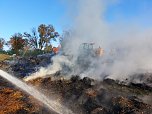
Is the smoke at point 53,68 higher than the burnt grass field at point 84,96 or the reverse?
higher

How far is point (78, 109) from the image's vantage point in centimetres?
2369

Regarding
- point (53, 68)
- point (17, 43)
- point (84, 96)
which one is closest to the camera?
point (84, 96)

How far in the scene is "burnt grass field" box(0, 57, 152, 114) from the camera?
910 inches

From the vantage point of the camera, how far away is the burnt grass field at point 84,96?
23.1 metres

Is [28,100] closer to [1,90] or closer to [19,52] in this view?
[1,90]

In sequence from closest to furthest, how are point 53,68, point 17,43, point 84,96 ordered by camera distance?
point 84,96
point 53,68
point 17,43

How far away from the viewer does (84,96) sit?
83.4 feet

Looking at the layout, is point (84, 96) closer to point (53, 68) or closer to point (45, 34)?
point (53, 68)

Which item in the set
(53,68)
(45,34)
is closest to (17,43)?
(45,34)

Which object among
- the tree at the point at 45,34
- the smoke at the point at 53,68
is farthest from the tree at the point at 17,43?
the smoke at the point at 53,68

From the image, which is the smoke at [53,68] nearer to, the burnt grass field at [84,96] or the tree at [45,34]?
the burnt grass field at [84,96]

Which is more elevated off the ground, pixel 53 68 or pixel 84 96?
pixel 53 68

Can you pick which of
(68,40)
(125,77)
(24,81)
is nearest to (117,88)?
(125,77)

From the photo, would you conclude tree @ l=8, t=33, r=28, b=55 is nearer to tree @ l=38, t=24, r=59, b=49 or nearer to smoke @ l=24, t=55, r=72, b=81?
tree @ l=38, t=24, r=59, b=49
